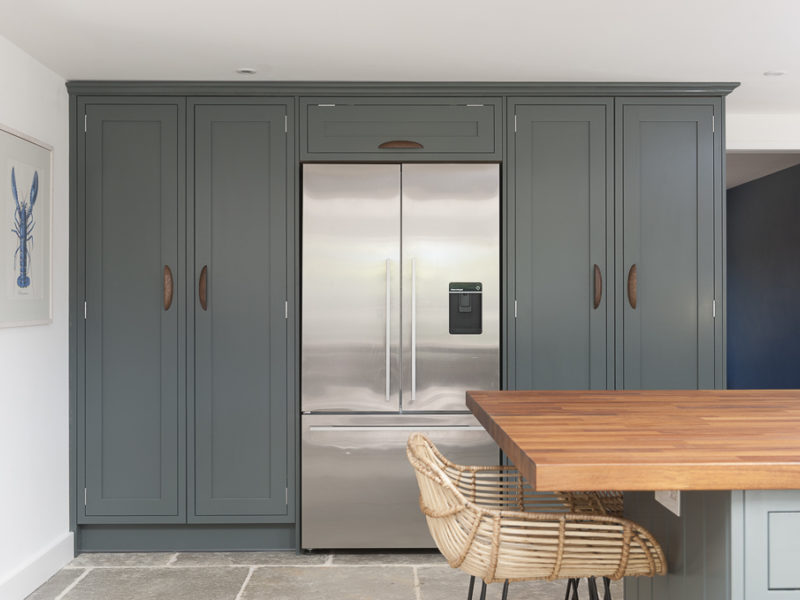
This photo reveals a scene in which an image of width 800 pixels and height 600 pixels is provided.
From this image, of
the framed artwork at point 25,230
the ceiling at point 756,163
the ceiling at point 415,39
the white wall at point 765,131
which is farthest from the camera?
the ceiling at point 756,163

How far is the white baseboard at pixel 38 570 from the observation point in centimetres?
295

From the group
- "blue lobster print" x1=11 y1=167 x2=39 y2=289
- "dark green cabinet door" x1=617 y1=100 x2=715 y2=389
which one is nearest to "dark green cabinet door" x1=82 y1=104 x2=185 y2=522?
"blue lobster print" x1=11 y1=167 x2=39 y2=289

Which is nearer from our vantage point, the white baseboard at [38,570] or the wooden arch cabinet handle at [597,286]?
the white baseboard at [38,570]

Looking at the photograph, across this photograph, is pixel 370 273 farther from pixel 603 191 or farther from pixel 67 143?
pixel 67 143

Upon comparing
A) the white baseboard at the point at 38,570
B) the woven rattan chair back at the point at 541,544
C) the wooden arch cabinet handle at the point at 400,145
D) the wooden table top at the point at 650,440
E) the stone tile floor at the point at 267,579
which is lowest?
the stone tile floor at the point at 267,579

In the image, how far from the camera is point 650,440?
1584 millimetres

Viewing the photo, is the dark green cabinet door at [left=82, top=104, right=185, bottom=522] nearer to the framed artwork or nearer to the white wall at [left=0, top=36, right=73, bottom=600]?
the white wall at [left=0, top=36, right=73, bottom=600]

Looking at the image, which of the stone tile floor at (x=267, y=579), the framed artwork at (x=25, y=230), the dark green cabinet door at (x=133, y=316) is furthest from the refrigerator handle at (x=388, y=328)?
the framed artwork at (x=25, y=230)

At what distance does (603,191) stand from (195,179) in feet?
6.87

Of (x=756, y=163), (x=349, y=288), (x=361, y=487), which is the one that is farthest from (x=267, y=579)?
(x=756, y=163)

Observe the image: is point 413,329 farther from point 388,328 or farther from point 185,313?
point 185,313

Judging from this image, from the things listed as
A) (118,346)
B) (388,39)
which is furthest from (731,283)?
(118,346)

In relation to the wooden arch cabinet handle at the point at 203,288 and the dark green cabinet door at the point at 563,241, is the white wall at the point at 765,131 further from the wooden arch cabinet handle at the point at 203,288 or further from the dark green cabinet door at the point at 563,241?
the wooden arch cabinet handle at the point at 203,288

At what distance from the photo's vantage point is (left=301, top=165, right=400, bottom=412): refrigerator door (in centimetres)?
355
